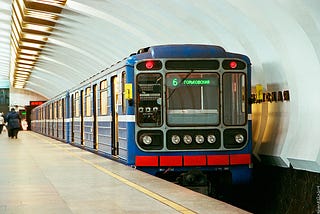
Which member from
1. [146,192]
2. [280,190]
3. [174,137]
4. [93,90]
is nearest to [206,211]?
[146,192]

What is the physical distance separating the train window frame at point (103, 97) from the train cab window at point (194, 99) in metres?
3.40

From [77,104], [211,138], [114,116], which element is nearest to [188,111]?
[211,138]

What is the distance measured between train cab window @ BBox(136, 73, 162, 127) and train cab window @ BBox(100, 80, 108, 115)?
322 centimetres

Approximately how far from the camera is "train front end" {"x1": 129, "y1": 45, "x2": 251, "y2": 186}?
11.4 metres

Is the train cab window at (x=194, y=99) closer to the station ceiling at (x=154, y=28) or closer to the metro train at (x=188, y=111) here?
the metro train at (x=188, y=111)

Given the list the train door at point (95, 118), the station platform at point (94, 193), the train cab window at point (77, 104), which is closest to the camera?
the station platform at point (94, 193)

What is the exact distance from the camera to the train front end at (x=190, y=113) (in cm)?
1144

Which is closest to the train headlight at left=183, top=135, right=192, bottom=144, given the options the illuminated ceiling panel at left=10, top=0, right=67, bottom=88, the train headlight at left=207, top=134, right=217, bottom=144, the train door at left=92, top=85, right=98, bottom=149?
the train headlight at left=207, top=134, right=217, bottom=144

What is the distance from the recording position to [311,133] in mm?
11266

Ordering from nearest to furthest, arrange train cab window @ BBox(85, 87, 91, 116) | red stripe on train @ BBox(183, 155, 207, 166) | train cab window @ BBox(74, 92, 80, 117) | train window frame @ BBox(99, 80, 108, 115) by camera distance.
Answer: red stripe on train @ BBox(183, 155, 207, 166) < train window frame @ BBox(99, 80, 108, 115) < train cab window @ BBox(85, 87, 91, 116) < train cab window @ BBox(74, 92, 80, 117)

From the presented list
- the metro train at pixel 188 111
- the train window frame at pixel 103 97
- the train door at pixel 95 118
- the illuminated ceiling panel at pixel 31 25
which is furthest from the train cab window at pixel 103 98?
the illuminated ceiling panel at pixel 31 25

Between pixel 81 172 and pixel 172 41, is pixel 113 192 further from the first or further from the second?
pixel 172 41

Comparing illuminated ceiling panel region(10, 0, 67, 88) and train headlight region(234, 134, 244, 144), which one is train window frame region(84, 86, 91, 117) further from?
train headlight region(234, 134, 244, 144)

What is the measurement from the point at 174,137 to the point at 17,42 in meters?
21.1
